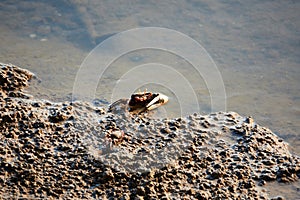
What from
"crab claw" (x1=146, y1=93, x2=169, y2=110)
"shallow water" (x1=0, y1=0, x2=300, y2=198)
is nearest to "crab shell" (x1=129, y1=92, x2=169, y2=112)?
"crab claw" (x1=146, y1=93, x2=169, y2=110)

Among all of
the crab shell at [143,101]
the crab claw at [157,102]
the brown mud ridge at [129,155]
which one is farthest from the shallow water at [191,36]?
the brown mud ridge at [129,155]

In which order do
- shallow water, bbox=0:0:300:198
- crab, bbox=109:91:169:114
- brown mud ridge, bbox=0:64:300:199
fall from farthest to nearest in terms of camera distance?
shallow water, bbox=0:0:300:198
crab, bbox=109:91:169:114
brown mud ridge, bbox=0:64:300:199

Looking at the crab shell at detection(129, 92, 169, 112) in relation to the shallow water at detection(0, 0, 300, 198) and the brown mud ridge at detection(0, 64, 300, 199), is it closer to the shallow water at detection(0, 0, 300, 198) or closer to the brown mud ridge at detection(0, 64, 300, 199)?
the brown mud ridge at detection(0, 64, 300, 199)

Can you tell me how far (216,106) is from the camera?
13.2ft

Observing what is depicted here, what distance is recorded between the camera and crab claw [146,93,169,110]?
11.5 feet

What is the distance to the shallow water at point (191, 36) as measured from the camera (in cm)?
414

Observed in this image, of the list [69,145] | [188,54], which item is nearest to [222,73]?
[188,54]

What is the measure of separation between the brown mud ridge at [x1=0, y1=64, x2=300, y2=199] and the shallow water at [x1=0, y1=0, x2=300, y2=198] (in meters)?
0.48

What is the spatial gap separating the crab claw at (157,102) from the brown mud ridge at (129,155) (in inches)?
4.6

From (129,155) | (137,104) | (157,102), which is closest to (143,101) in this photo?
(137,104)

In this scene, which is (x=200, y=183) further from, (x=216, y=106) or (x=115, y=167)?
(x=216, y=106)

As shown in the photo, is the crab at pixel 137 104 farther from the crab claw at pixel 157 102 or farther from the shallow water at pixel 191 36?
the shallow water at pixel 191 36

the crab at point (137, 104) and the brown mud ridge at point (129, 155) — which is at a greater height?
the crab at point (137, 104)

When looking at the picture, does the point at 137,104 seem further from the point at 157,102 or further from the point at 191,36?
the point at 191,36
